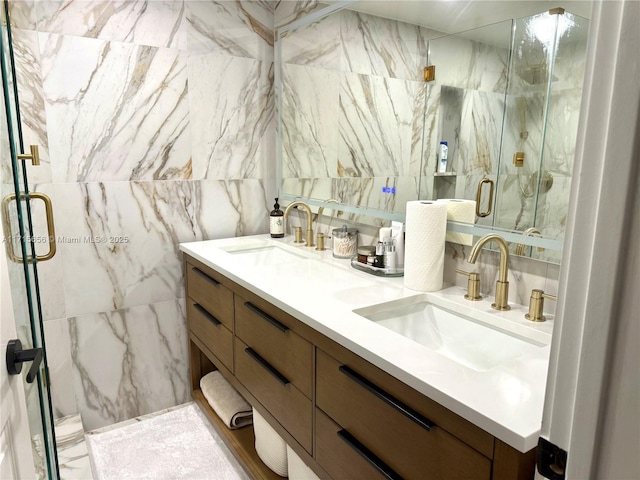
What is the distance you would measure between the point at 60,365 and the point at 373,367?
177 cm

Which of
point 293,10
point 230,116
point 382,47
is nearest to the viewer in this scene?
point 382,47

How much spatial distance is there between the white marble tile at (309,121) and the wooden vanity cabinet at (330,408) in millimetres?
748

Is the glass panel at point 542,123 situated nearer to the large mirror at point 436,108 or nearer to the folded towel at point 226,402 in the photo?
the large mirror at point 436,108

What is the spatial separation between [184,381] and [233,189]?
110 cm

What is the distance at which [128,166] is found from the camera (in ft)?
7.10

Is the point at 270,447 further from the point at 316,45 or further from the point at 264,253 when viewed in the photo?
the point at 316,45

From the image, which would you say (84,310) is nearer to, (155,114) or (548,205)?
(155,114)

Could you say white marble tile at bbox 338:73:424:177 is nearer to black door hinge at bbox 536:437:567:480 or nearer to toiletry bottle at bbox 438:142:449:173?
toiletry bottle at bbox 438:142:449:173

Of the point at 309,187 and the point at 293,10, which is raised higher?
the point at 293,10

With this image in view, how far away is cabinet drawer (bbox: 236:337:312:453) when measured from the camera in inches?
55.0

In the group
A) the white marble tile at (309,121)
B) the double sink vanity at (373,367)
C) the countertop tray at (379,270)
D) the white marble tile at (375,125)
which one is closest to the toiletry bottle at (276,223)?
the white marble tile at (309,121)

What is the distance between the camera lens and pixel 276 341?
1521 mm

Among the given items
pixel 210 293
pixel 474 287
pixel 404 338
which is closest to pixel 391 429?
pixel 404 338

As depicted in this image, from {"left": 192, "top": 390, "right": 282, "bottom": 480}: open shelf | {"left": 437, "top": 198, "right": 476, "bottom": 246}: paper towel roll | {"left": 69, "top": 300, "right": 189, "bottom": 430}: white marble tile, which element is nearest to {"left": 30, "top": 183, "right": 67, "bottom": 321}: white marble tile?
{"left": 69, "top": 300, "right": 189, "bottom": 430}: white marble tile
